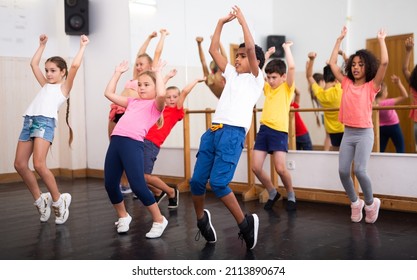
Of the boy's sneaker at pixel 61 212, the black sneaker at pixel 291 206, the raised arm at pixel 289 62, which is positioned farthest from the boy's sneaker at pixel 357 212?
the boy's sneaker at pixel 61 212

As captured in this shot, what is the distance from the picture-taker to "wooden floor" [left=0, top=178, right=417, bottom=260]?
2.99 meters

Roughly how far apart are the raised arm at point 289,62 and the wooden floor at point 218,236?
1090 millimetres

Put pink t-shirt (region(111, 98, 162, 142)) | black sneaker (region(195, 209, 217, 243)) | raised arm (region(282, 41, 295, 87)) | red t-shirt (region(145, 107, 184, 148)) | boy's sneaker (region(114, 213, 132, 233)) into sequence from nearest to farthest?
1. black sneaker (region(195, 209, 217, 243))
2. pink t-shirt (region(111, 98, 162, 142))
3. boy's sneaker (region(114, 213, 132, 233))
4. raised arm (region(282, 41, 295, 87))
5. red t-shirt (region(145, 107, 184, 148))

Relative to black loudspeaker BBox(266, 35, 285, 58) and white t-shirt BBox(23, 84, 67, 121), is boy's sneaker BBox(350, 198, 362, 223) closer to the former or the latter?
white t-shirt BBox(23, 84, 67, 121)

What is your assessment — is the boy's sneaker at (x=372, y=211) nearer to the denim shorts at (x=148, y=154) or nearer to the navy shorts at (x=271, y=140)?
the navy shorts at (x=271, y=140)

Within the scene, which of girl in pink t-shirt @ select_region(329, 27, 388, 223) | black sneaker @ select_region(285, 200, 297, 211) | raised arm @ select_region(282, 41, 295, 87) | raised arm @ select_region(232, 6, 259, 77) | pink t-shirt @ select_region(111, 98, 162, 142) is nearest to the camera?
raised arm @ select_region(232, 6, 259, 77)

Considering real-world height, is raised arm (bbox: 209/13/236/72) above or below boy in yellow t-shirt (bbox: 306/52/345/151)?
above

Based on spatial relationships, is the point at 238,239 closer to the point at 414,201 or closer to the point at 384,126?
the point at 414,201

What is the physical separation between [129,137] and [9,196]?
2.55m

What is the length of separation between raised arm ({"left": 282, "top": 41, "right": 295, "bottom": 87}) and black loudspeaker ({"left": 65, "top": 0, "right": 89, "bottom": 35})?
3.51 m

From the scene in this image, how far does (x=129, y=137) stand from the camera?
3.36m

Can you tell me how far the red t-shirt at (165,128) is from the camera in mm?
4516

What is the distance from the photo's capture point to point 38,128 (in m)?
3.79

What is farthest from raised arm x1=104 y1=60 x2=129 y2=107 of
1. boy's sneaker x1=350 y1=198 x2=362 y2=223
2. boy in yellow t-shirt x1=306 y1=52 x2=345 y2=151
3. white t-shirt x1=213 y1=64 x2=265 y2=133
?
boy in yellow t-shirt x1=306 y1=52 x2=345 y2=151
